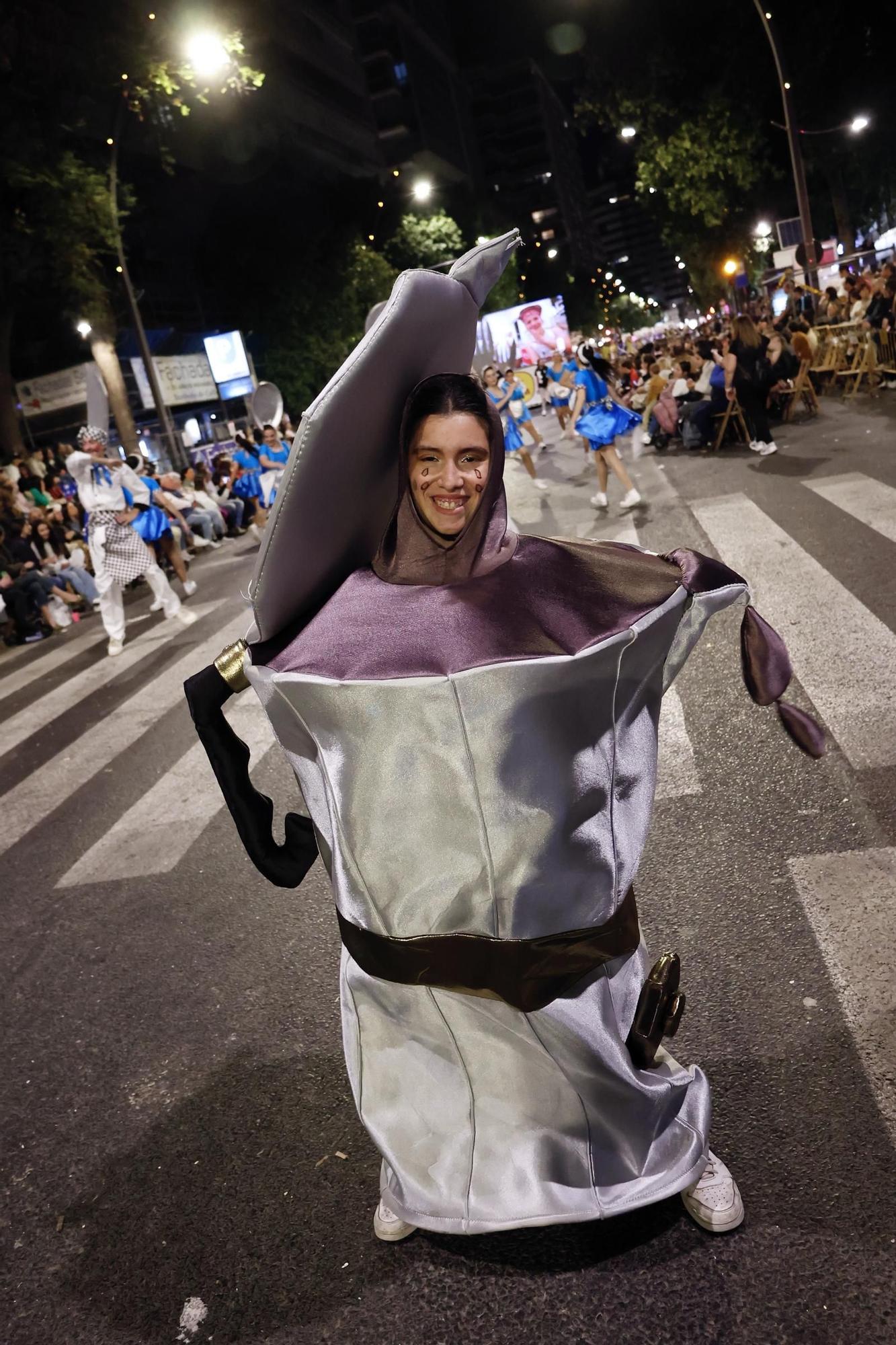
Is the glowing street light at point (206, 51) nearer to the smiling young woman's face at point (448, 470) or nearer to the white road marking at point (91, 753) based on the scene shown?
the white road marking at point (91, 753)

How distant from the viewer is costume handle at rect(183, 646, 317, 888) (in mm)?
1869

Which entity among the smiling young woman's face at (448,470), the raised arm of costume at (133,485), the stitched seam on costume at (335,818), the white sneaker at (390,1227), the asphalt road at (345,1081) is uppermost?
the raised arm of costume at (133,485)

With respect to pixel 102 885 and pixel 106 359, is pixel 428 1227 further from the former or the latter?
pixel 106 359

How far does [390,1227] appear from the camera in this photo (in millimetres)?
2188

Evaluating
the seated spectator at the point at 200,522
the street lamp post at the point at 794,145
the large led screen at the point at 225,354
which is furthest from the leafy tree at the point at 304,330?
the seated spectator at the point at 200,522

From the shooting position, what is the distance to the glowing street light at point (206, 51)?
56.0ft

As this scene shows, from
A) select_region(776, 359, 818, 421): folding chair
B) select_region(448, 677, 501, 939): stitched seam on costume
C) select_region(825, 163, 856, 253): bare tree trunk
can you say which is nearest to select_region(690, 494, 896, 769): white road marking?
select_region(448, 677, 501, 939): stitched seam on costume

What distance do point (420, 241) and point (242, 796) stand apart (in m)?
54.4

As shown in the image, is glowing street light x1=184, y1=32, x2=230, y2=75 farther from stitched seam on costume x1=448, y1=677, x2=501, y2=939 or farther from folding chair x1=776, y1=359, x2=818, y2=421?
stitched seam on costume x1=448, y1=677, x2=501, y2=939

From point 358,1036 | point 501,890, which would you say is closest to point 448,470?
point 501,890

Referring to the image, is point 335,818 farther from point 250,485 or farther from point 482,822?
point 250,485

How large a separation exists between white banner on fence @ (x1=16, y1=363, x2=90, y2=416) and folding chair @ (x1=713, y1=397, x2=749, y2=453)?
20172 millimetres

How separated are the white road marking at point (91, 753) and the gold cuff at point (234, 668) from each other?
420 cm

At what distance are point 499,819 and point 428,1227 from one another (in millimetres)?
1006
